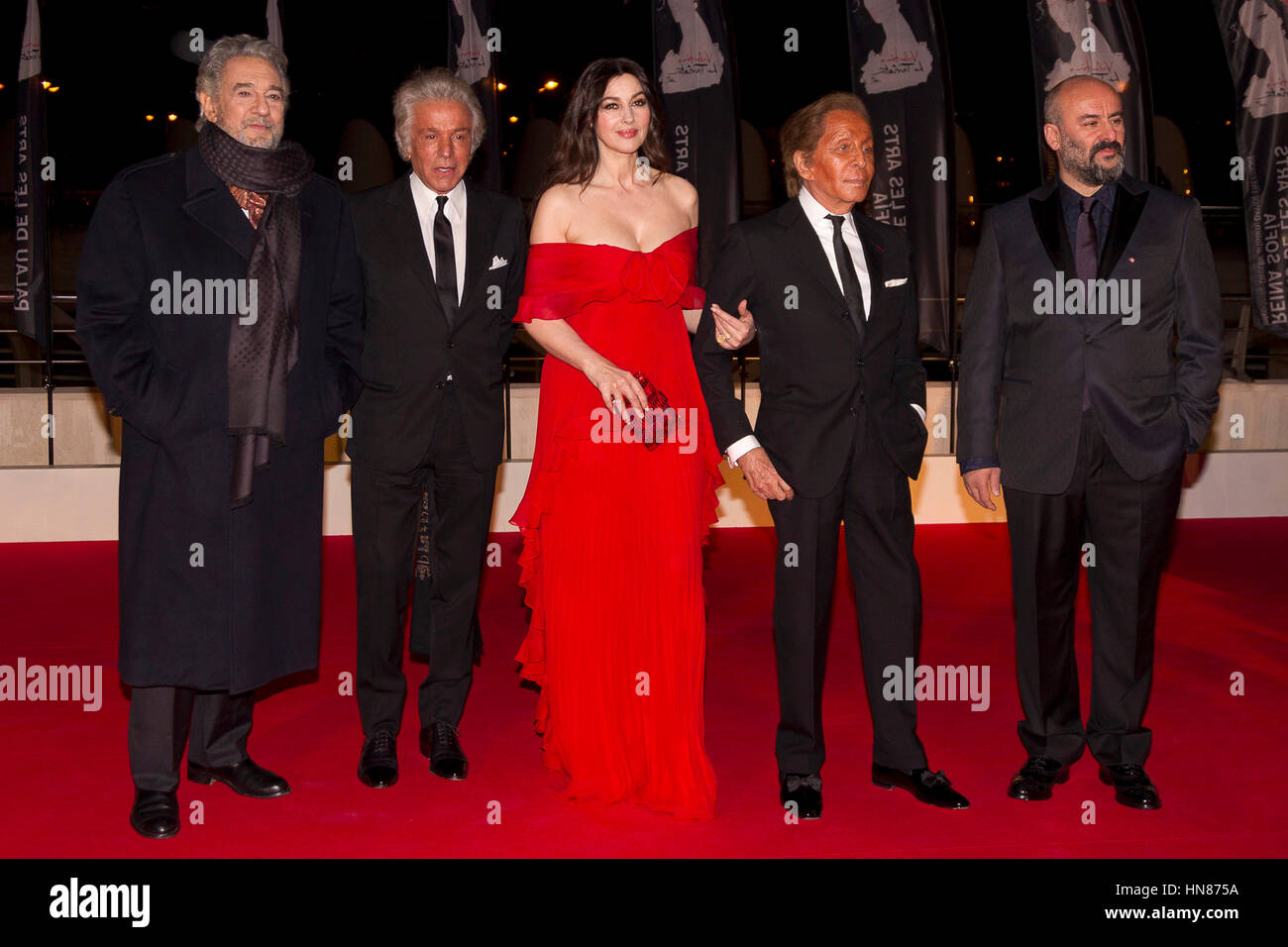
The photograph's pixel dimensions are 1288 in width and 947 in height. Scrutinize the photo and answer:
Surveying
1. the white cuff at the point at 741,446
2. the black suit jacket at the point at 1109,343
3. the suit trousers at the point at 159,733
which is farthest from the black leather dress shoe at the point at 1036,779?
the suit trousers at the point at 159,733

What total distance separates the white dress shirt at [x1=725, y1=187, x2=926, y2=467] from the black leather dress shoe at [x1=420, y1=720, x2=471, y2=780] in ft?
3.54

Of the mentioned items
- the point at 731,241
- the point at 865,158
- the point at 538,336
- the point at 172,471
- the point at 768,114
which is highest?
the point at 768,114

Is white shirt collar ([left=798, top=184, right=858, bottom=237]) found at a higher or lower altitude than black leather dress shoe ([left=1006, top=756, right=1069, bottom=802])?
higher

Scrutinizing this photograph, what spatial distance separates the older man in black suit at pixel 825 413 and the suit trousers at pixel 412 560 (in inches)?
29.3

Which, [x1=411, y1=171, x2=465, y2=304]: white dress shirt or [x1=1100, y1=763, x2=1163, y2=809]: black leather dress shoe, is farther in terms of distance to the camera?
[x1=411, y1=171, x2=465, y2=304]: white dress shirt

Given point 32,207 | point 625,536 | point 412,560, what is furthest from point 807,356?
point 32,207

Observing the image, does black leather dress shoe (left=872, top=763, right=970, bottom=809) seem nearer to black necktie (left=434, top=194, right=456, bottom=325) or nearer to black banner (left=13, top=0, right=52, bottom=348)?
black necktie (left=434, top=194, right=456, bottom=325)

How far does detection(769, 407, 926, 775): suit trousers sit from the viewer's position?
294 cm

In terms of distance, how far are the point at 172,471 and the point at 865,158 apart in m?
1.76

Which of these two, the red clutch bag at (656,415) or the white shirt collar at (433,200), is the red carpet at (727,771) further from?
the white shirt collar at (433,200)

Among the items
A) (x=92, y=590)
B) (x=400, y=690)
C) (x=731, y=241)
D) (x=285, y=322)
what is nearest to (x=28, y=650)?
(x=92, y=590)

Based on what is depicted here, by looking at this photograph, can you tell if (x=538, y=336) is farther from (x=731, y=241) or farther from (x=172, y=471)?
(x=172, y=471)

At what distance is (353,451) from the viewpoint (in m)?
3.29

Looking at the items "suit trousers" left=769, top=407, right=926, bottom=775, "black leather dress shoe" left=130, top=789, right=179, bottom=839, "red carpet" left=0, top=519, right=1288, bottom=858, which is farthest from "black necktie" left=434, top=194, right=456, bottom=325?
"black leather dress shoe" left=130, top=789, right=179, bottom=839
